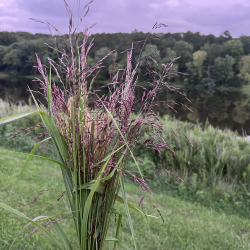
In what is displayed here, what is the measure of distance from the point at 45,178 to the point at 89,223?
3.94 metres

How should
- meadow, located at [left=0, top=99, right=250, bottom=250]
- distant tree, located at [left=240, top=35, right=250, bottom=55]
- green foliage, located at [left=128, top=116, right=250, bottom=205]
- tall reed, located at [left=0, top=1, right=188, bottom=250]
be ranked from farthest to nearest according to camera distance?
distant tree, located at [left=240, top=35, right=250, bottom=55] < green foliage, located at [left=128, top=116, right=250, bottom=205] < meadow, located at [left=0, top=99, right=250, bottom=250] < tall reed, located at [left=0, top=1, right=188, bottom=250]

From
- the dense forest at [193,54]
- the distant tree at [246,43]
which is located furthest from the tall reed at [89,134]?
the distant tree at [246,43]

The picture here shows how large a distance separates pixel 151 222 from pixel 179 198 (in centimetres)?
159

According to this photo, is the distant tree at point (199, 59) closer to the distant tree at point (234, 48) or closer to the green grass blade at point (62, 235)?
the distant tree at point (234, 48)

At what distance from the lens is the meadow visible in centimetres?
319

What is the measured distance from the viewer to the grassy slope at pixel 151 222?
3070 mm

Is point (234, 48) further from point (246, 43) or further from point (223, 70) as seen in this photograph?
point (223, 70)

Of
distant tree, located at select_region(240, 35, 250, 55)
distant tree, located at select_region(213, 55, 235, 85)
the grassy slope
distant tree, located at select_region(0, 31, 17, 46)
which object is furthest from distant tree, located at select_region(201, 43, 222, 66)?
the grassy slope

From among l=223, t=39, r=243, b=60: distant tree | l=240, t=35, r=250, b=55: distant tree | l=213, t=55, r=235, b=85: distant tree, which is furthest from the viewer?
l=240, t=35, r=250, b=55: distant tree

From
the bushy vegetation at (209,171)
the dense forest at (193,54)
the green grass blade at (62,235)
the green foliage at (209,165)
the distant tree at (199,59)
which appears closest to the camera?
the green grass blade at (62,235)

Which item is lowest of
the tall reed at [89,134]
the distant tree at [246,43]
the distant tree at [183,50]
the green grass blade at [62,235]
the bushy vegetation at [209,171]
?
the bushy vegetation at [209,171]

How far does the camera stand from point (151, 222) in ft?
11.7

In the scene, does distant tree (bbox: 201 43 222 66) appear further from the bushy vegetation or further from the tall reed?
the tall reed

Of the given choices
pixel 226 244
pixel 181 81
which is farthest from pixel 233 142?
pixel 181 81
